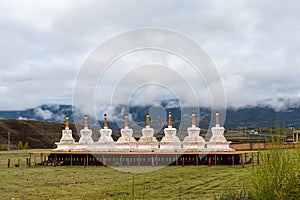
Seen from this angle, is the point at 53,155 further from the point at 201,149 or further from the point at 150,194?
the point at 150,194

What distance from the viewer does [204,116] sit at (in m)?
144

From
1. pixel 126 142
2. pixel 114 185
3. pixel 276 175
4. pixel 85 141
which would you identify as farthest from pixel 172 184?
pixel 85 141

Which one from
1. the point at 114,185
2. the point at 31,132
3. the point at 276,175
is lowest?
the point at 114,185

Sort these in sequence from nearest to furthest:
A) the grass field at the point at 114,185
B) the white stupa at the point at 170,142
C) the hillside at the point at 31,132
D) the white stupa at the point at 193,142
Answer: the grass field at the point at 114,185 < the white stupa at the point at 193,142 < the white stupa at the point at 170,142 < the hillside at the point at 31,132

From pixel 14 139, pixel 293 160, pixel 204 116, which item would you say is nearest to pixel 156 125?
pixel 293 160

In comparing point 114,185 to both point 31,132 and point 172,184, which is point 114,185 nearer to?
point 172,184

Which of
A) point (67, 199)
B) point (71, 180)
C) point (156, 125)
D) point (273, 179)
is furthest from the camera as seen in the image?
point (156, 125)

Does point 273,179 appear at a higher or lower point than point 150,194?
higher

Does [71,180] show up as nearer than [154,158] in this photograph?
Yes

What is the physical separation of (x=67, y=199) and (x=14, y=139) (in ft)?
246

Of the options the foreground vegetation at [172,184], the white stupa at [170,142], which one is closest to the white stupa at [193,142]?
the white stupa at [170,142]

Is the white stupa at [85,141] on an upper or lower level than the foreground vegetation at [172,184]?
upper

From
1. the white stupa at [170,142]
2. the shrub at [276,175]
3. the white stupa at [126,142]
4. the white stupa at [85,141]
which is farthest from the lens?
the white stupa at [85,141]

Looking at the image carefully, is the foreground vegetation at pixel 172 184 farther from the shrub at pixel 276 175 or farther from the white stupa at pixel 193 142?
the white stupa at pixel 193 142
